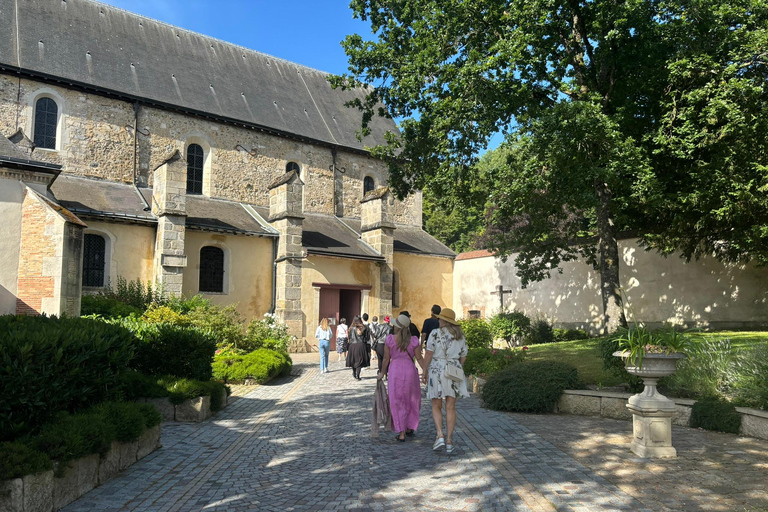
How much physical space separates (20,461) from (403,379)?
4212mm

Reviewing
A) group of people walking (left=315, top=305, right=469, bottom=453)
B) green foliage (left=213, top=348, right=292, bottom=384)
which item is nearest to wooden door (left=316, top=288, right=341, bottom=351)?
green foliage (left=213, top=348, right=292, bottom=384)

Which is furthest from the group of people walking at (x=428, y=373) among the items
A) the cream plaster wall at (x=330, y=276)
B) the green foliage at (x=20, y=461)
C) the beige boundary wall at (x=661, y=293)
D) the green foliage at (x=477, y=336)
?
the cream plaster wall at (x=330, y=276)

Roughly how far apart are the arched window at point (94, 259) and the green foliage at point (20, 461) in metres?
14.8

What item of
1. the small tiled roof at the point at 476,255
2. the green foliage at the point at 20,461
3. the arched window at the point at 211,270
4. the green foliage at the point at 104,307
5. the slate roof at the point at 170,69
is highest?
the slate roof at the point at 170,69

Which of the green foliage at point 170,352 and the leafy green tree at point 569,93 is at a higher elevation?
the leafy green tree at point 569,93

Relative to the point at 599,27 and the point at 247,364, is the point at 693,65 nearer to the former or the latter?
the point at 599,27

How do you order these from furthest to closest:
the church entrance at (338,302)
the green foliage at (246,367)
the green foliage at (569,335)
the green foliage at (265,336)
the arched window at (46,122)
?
the church entrance at (338,302)
the green foliage at (569,335)
the arched window at (46,122)
the green foliage at (265,336)
the green foliage at (246,367)

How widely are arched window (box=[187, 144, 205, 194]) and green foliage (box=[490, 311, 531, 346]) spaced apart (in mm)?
12943

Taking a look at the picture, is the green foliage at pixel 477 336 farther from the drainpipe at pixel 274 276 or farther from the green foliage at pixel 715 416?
the green foliage at pixel 715 416

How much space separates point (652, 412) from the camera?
5992 millimetres

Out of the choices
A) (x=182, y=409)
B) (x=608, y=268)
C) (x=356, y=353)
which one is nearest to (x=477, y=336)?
(x=608, y=268)

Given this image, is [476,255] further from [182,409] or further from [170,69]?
[182,409]

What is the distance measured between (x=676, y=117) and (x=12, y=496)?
15.6 metres

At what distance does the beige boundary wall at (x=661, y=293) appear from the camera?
18.5 metres
